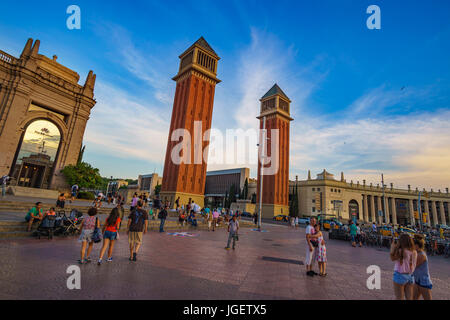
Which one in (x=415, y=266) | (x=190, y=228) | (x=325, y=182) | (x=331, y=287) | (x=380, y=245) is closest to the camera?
(x=415, y=266)

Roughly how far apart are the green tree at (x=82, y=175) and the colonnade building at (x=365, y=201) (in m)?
51.1

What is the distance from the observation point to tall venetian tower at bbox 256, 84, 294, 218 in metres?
52.5

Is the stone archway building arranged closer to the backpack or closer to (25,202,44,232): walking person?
(25,202,44,232): walking person

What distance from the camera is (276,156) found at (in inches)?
2186

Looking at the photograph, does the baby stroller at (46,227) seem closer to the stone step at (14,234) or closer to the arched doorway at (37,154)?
the stone step at (14,234)

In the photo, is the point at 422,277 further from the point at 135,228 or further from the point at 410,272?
the point at 135,228

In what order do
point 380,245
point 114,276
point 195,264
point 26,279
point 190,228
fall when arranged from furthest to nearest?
point 190,228
point 380,245
point 195,264
point 114,276
point 26,279

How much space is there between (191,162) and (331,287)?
3446 cm

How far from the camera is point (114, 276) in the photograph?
4.94 meters

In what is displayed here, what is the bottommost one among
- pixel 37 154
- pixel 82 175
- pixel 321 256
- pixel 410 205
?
pixel 321 256

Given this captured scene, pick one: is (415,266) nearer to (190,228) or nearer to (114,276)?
(114,276)

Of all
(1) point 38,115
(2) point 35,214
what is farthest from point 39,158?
(2) point 35,214

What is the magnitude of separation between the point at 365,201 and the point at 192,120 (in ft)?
185
